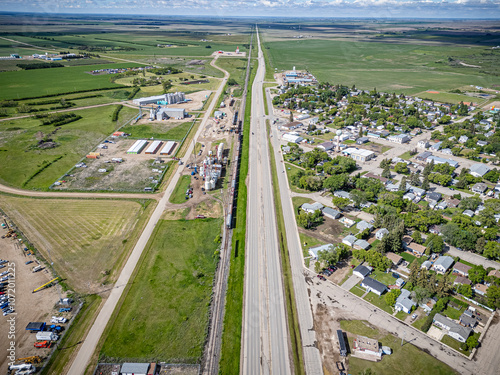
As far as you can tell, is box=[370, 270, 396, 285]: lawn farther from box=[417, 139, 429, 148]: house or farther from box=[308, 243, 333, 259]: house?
box=[417, 139, 429, 148]: house

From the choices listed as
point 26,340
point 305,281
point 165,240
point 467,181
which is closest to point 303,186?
point 305,281

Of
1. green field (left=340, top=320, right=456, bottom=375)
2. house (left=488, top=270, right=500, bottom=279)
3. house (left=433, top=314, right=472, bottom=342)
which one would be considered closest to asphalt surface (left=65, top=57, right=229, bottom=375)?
green field (left=340, top=320, right=456, bottom=375)

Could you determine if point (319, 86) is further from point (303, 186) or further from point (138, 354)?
point (138, 354)

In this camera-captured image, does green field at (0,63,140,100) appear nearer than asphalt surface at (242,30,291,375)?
No

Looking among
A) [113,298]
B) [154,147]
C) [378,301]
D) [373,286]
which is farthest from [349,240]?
[154,147]

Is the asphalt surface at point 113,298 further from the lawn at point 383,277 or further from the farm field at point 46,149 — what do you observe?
the lawn at point 383,277
